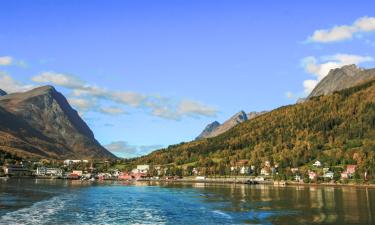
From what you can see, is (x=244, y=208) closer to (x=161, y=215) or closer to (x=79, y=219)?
(x=161, y=215)

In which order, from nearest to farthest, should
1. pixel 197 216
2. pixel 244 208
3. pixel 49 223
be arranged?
pixel 49 223, pixel 197 216, pixel 244 208

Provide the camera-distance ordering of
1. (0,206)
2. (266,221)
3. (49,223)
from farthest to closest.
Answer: (0,206), (266,221), (49,223)

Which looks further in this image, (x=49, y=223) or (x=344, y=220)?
(x=344, y=220)

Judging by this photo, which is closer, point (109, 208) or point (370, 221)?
point (370, 221)

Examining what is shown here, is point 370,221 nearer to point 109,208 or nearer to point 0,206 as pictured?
point 109,208

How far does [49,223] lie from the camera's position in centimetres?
7038

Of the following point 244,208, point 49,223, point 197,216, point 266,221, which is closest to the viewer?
point 49,223

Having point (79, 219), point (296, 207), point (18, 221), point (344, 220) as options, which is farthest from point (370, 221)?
point (18, 221)

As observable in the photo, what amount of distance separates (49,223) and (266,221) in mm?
31255

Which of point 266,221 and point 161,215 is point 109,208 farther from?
point 266,221

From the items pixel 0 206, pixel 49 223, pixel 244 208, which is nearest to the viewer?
pixel 49 223

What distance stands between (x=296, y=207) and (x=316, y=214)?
47.2 ft

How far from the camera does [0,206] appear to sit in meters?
91.9

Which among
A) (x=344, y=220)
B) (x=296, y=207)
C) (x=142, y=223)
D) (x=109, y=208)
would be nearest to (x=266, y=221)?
(x=344, y=220)
